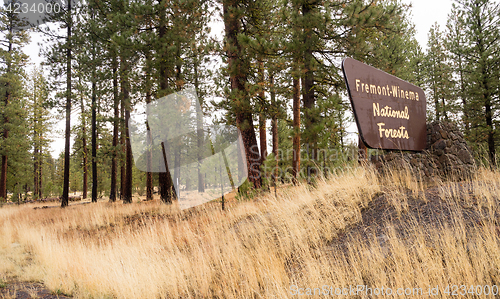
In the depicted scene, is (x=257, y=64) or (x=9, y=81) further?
(x=9, y=81)

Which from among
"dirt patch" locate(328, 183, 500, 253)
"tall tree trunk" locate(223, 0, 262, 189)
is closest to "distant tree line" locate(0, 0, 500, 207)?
"tall tree trunk" locate(223, 0, 262, 189)

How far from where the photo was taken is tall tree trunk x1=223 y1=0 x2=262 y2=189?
8617mm

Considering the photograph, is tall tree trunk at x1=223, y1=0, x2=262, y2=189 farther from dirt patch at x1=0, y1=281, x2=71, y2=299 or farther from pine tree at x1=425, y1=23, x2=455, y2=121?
pine tree at x1=425, y1=23, x2=455, y2=121

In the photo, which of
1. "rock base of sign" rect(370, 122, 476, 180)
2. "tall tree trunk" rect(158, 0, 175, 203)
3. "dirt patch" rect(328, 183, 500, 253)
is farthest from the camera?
"tall tree trunk" rect(158, 0, 175, 203)

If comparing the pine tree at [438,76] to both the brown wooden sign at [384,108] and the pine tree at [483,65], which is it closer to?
the pine tree at [483,65]

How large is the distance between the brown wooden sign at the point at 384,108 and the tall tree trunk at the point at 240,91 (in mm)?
4364

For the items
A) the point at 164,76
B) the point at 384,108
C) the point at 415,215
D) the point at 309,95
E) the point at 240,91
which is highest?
the point at 164,76

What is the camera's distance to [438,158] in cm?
569

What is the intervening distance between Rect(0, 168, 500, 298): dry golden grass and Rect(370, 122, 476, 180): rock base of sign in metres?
0.49

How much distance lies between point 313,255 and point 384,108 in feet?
11.1

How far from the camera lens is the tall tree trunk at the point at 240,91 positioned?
862 cm

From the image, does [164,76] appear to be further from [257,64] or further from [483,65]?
[483,65]

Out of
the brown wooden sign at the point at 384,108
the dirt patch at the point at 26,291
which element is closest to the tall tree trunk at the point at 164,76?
the dirt patch at the point at 26,291

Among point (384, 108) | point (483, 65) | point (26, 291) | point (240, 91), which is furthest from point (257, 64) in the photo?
point (483, 65)
